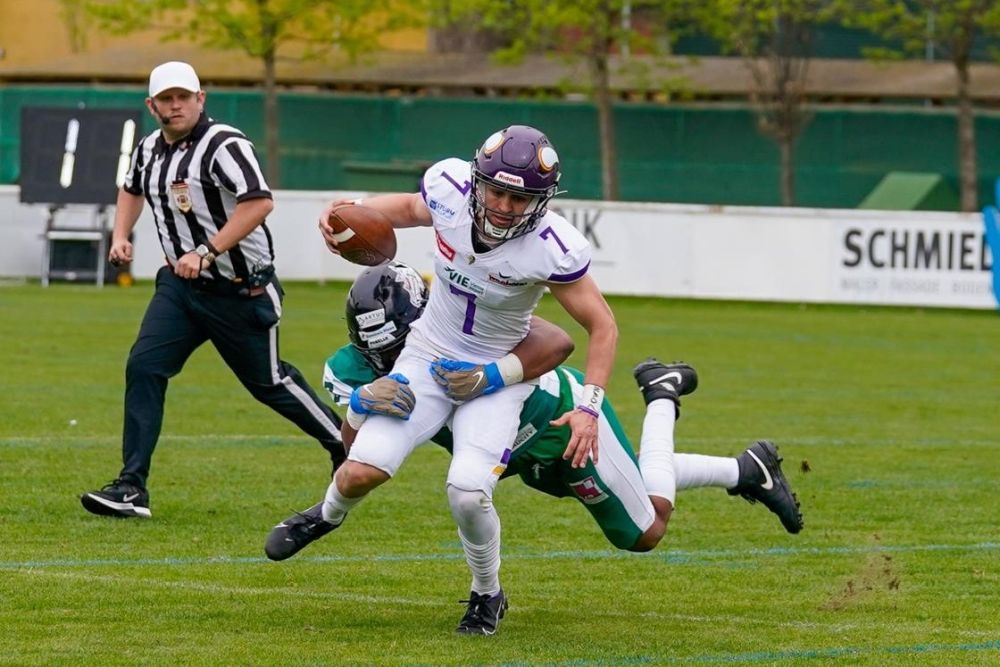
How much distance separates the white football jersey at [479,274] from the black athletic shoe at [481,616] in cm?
74

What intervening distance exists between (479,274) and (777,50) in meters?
24.8

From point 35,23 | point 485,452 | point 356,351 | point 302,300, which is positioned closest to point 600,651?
point 485,452

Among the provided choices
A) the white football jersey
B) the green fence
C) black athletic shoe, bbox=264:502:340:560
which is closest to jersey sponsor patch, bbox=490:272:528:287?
the white football jersey

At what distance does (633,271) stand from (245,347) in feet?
45.5

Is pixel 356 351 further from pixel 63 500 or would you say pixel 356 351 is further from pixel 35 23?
pixel 35 23

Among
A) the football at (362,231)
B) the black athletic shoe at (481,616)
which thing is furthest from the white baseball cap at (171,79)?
the black athletic shoe at (481,616)

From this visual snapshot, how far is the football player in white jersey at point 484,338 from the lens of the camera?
5488 mm

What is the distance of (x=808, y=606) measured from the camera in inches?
243

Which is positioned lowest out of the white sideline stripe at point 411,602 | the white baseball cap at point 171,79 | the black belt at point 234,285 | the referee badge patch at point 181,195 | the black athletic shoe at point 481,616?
the white sideline stripe at point 411,602

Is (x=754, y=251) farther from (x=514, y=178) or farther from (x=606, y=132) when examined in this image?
(x=514, y=178)

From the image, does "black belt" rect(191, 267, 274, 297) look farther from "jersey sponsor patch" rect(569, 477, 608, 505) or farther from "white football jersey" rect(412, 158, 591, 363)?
"jersey sponsor patch" rect(569, 477, 608, 505)

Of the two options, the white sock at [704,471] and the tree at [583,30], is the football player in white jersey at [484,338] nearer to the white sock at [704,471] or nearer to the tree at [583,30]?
the white sock at [704,471]

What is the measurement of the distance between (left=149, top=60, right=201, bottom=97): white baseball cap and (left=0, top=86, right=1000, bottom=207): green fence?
2102 cm

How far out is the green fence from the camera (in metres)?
29.1
